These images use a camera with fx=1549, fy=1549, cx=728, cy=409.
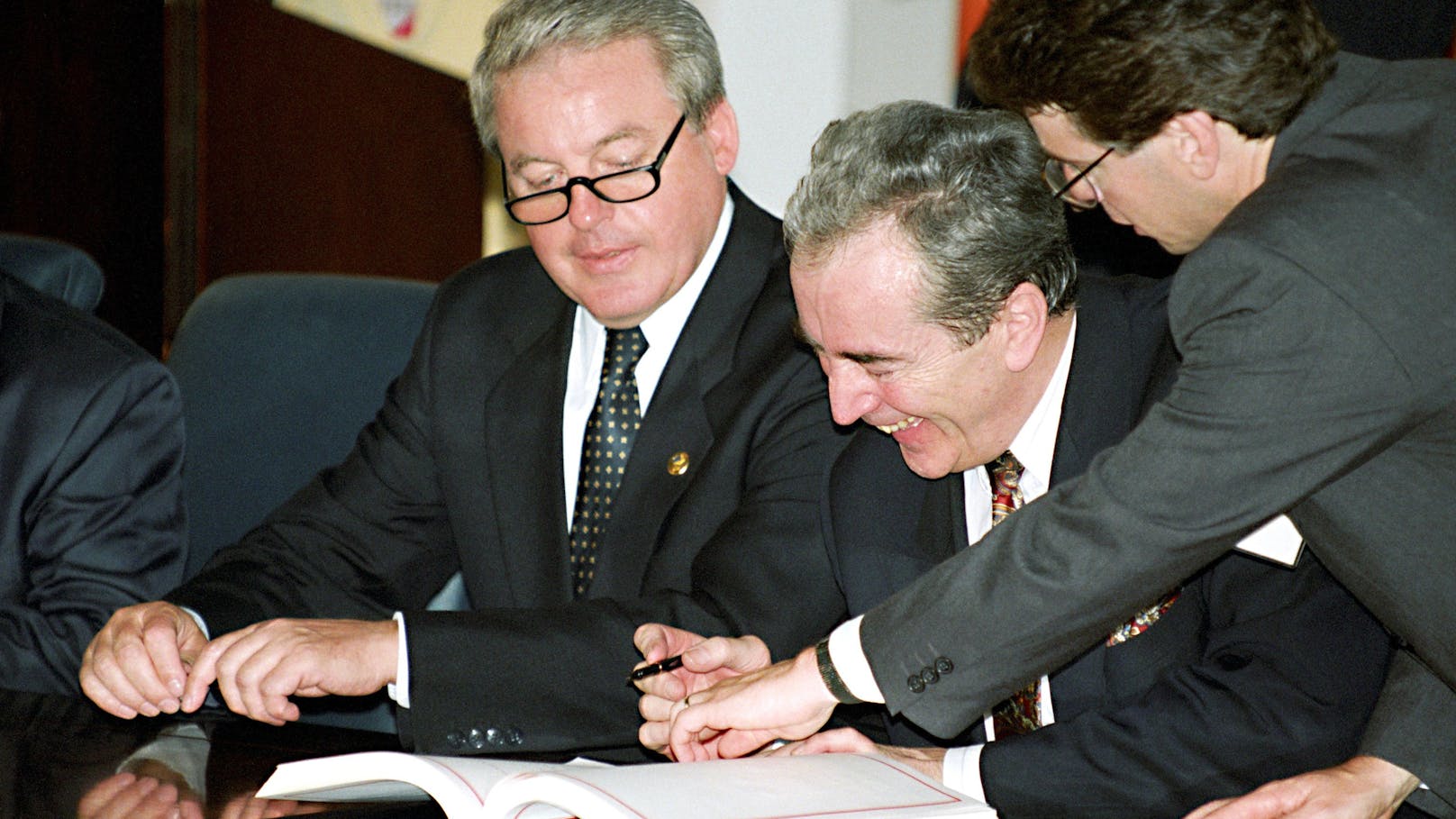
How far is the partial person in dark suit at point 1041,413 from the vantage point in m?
1.56

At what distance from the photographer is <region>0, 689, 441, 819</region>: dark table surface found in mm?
1299

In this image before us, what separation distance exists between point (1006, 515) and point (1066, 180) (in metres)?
0.38

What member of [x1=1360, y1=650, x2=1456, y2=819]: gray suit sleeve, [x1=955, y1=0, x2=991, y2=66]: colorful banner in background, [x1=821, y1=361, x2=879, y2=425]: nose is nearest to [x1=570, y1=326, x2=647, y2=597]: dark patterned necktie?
[x1=821, y1=361, x2=879, y2=425]: nose

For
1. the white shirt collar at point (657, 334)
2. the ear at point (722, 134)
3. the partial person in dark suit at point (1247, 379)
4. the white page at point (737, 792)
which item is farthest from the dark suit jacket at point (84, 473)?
the white page at point (737, 792)

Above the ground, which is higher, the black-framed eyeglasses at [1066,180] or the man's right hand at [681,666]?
the black-framed eyeglasses at [1066,180]

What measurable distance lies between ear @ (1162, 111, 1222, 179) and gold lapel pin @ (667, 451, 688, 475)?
28.9 inches

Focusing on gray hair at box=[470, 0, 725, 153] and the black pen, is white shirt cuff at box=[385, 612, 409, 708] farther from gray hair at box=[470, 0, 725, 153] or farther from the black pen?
gray hair at box=[470, 0, 725, 153]

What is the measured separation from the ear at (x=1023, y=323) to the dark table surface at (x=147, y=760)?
770 millimetres

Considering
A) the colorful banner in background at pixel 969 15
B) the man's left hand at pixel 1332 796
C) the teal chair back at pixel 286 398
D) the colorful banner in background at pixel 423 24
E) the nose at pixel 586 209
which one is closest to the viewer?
the man's left hand at pixel 1332 796

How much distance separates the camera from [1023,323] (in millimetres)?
1653

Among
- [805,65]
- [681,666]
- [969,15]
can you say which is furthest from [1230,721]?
[969,15]

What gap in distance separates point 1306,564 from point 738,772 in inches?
27.4

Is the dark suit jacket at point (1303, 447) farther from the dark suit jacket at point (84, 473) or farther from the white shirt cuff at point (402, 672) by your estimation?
the dark suit jacket at point (84, 473)

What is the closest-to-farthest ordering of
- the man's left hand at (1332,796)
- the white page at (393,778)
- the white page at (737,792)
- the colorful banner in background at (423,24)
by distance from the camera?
1. the white page at (737,792)
2. the white page at (393,778)
3. the man's left hand at (1332,796)
4. the colorful banner in background at (423,24)
